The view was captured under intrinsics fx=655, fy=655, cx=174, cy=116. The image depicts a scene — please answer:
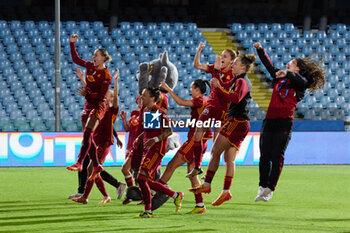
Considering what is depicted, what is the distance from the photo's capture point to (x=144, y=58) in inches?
953

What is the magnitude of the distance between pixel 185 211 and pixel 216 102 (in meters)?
1.57

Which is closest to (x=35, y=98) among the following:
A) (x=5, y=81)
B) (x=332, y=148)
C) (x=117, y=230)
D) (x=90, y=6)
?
(x=5, y=81)

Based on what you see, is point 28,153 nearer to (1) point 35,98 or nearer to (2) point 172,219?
(1) point 35,98

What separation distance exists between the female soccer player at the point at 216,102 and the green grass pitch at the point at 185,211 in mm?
845

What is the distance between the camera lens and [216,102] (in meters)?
8.58

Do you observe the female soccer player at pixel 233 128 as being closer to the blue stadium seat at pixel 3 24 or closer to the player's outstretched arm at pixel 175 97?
the player's outstretched arm at pixel 175 97

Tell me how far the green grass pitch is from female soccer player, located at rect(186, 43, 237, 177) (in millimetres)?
845

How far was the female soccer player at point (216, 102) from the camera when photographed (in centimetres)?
838

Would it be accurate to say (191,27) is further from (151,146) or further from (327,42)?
(151,146)

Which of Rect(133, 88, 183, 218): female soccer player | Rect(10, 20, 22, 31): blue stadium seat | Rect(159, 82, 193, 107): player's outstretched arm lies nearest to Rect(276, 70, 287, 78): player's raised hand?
Rect(159, 82, 193, 107): player's outstretched arm

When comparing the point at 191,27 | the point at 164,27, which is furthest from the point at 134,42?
the point at 191,27

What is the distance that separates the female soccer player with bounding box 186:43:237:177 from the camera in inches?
330

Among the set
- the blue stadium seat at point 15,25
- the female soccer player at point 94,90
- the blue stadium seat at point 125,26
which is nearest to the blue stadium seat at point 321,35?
the blue stadium seat at point 125,26

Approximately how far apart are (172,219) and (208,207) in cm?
137
